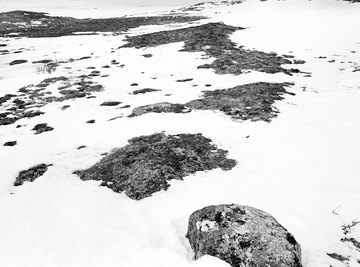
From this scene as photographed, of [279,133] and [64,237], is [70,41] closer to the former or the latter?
[279,133]

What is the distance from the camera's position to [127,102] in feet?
45.5

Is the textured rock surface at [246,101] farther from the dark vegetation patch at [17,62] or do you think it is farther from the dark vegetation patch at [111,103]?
the dark vegetation patch at [17,62]

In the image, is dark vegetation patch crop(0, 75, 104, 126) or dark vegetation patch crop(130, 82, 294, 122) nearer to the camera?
dark vegetation patch crop(130, 82, 294, 122)

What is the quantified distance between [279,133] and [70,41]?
25.0 meters

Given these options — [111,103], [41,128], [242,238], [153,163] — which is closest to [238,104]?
[111,103]

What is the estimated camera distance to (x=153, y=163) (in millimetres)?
8266

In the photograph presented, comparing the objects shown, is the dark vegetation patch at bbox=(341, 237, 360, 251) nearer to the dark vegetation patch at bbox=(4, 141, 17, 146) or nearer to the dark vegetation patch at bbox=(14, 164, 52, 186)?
the dark vegetation patch at bbox=(14, 164, 52, 186)

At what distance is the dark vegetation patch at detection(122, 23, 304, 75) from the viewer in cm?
1836

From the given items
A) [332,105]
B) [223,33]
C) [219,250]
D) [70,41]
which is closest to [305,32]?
[223,33]

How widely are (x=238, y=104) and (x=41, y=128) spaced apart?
725cm

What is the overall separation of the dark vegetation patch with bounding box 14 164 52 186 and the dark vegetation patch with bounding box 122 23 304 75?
11.4 m

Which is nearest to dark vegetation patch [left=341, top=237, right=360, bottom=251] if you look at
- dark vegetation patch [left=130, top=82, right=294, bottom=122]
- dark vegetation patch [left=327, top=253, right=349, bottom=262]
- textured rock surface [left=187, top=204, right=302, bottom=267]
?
dark vegetation patch [left=327, top=253, right=349, bottom=262]

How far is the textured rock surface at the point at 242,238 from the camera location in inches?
187

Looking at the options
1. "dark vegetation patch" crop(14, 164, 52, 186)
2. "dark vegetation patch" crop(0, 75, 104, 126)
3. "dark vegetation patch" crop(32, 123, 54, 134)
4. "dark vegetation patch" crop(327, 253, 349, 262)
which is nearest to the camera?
"dark vegetation patch" crop(327, 253, 349, 262)
